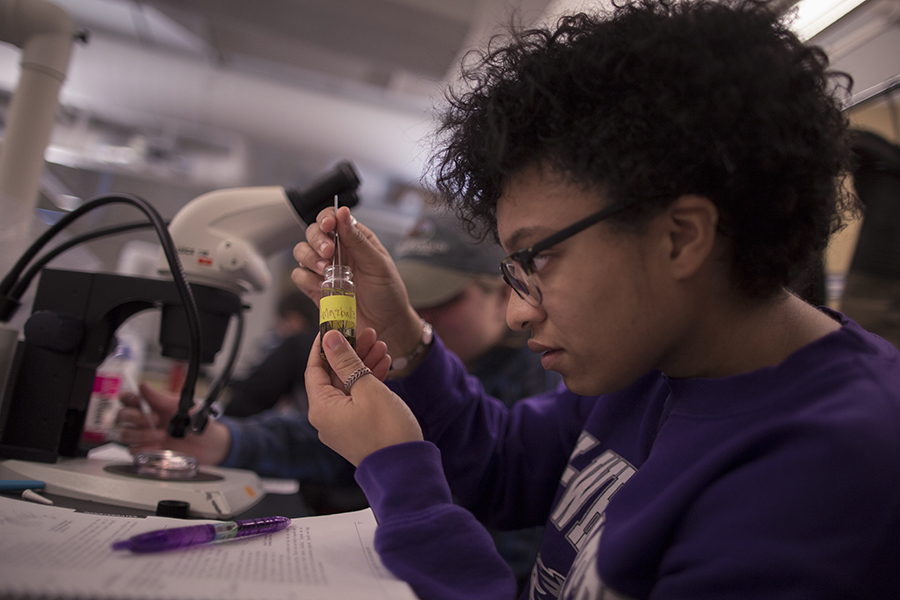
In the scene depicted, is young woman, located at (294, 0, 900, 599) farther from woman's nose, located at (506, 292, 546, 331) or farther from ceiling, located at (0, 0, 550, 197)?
ceiling, located at (0, 0, 550, 197)

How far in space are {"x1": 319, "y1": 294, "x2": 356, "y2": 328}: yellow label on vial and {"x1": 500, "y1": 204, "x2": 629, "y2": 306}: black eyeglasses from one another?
21 centimetres

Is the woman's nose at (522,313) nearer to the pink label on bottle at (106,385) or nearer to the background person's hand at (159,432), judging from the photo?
the background person's hand at (159,432)

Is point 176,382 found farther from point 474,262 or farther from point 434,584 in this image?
point 434,584

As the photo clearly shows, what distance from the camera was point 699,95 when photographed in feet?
1.82

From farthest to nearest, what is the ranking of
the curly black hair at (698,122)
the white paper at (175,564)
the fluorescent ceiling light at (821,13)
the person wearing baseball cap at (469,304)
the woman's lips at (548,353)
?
the person wearing baseball cap at (469,304) → the fluorescent ceiling light at (821,13) → the woman's lips at (548,353) → the curly black hair at (698,122) → the white paper at (175,564)

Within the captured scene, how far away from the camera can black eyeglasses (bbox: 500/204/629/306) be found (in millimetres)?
577

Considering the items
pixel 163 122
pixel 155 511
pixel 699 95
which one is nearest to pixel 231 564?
pixel 155 511

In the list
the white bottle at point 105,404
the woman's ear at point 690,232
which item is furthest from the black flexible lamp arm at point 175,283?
the woman's ear at point 690,232

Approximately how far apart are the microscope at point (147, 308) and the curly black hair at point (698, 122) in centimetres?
39

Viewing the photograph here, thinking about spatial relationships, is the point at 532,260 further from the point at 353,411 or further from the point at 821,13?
the point at 821,13

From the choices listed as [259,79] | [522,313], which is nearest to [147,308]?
[522,313]

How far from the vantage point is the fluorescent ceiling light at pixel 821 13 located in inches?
38.9

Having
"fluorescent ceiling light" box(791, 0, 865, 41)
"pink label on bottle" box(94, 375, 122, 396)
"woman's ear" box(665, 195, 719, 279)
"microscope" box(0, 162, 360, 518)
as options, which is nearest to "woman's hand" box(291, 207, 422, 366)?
"microscope" box(0, 162, 360, 518)

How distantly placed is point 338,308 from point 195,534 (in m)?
0.30
